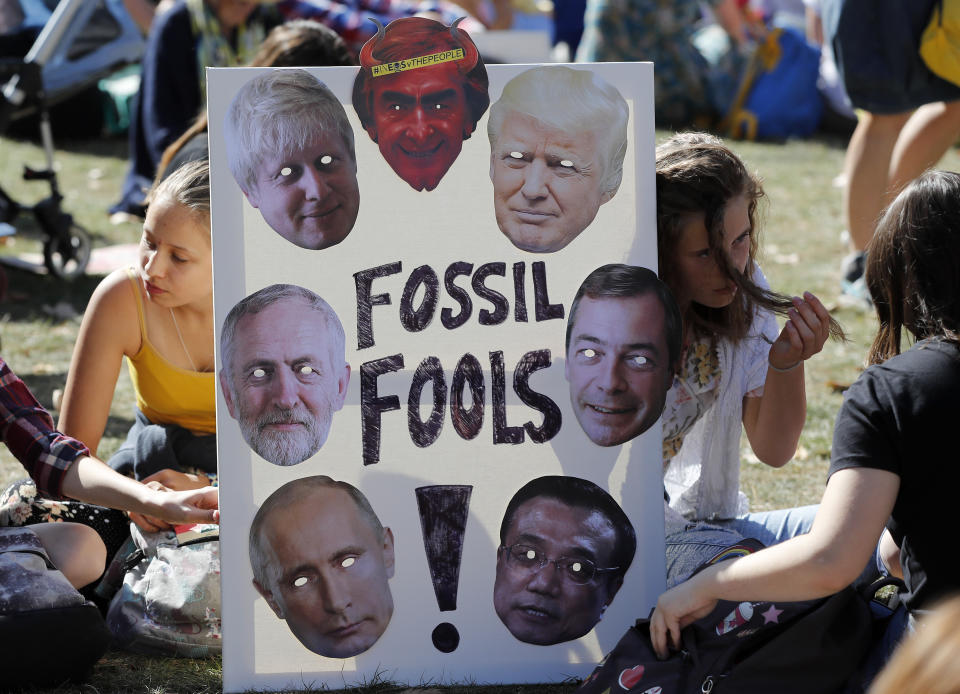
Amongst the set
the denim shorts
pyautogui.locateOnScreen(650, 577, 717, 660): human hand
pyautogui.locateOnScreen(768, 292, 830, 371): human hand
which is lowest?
→ pyautogui.locateOnScreen(650, 577, 717, 660): human hand

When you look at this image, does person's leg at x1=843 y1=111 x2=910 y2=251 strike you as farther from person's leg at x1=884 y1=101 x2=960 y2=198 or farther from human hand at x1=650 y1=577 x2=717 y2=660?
human hand at x1=650 y1=577 x2=717 y2=660

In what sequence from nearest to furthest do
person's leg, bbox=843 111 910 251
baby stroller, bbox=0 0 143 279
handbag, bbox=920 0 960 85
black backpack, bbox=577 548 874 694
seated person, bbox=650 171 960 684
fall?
seated person, bbox=650 171 960 684 < black backpack, bbox=577 548 874 694 < handbag, bbox=920 0 960 85 < person's leg, bbox=843 111 910 251 < baby stroller, bbox=0 0 143 279

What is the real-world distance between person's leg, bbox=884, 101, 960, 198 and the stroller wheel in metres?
3.24

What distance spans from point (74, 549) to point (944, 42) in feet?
10.4

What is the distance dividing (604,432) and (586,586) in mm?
266

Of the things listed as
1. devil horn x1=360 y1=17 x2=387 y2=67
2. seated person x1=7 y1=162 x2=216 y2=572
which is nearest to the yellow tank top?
seated person x1=7 y1=162 x2=216 y2=572

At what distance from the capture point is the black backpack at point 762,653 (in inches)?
67.7

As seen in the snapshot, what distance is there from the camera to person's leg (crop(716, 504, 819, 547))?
93.2 inches

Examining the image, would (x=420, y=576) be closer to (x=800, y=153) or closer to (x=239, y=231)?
(x=239, y=231)

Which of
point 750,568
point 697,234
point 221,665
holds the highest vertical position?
point 697,234

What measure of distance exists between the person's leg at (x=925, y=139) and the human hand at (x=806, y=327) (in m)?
2.14

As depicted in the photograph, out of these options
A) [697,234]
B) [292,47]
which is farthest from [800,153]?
[697,234]

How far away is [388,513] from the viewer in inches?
80.1

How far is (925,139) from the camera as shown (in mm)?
4070
